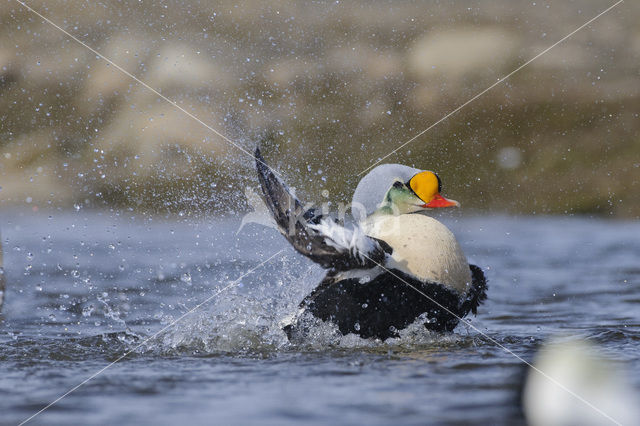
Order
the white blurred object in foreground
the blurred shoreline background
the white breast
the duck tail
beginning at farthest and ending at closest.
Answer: the blurred shoreline background, the duck tail, the white breast, the white blurred object in foreground

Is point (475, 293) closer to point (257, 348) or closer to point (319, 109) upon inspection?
point (257, 348)

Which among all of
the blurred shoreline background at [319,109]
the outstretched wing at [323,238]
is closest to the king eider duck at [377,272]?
the outstretched wing at [323,238]

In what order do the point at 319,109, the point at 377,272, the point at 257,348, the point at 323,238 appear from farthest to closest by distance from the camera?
the point at 319,109, the point at 257,348, the point at 377,272, the point at 323,238

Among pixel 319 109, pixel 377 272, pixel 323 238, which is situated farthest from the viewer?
pixel 319 109

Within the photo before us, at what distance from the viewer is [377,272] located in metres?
3.53

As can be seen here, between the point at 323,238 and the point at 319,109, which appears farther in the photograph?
the point at 319,109

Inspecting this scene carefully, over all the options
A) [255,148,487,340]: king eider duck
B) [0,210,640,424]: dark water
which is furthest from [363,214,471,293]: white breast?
[0,210,640,424]: dark water

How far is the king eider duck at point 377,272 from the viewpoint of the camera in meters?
3.43

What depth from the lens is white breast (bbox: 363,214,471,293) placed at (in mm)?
3582

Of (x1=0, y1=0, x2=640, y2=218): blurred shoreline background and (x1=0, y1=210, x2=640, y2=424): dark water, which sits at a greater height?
(x1=0, y1=0, x2=640, y2=218): blurred shoreline background

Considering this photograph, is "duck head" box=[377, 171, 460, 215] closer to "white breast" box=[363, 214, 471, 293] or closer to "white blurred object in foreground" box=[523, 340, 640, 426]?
"white breast" box=[363, 214, 471, 293]

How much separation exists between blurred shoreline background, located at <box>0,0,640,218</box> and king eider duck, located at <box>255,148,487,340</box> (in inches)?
376

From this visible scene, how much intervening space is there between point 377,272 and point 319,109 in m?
13.6

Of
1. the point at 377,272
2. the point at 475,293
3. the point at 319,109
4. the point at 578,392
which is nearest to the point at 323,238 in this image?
the point at 377,272
